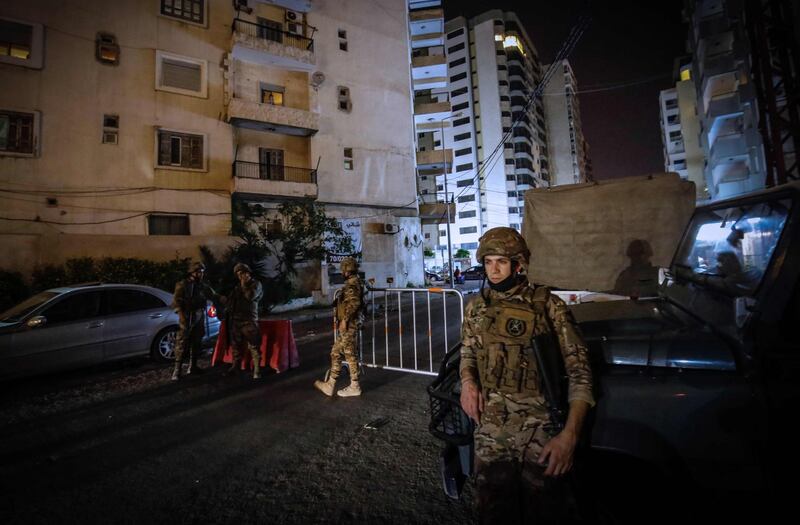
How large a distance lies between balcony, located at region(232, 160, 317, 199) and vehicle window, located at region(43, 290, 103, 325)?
491 inches

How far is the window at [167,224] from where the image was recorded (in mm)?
16781

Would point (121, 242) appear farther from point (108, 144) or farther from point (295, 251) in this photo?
point (295, 251)

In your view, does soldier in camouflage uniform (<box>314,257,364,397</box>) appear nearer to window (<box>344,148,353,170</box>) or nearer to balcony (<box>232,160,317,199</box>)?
balcony (<box>232,160,317,199</box>)

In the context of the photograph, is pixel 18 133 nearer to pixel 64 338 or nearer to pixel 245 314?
pixel 64 338

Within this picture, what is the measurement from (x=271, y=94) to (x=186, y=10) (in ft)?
17.3

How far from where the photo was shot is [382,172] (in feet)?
79.5

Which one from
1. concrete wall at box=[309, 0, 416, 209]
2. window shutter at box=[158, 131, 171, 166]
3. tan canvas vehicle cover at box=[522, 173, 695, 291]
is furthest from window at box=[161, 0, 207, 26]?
tan canvas vehicle cover at box=[522, 173, 695, 291]

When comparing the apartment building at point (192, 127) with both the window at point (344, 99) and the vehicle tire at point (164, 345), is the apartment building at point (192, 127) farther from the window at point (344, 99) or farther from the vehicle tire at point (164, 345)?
the vehicle tire at point (164, 345)

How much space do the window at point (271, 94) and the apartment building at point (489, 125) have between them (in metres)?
46.3

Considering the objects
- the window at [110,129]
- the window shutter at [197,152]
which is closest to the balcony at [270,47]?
the window shutter at [197,152]

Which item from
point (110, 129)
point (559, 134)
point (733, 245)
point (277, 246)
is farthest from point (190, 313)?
point (559, 134)

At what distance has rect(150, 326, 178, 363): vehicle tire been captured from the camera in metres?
7.21

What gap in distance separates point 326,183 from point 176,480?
65.8 ft

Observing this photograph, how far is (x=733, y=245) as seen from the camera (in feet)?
9.46
